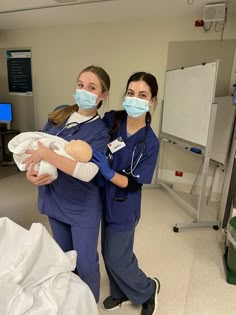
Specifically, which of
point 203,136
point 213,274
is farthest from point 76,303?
point 203,136

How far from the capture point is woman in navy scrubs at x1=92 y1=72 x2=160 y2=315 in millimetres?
1146

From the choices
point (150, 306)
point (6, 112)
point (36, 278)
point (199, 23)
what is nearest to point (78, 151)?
point (36, 278)

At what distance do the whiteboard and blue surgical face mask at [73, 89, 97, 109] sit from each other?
4.94ft

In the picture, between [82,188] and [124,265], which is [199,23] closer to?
[82,188]

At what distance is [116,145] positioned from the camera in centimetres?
119

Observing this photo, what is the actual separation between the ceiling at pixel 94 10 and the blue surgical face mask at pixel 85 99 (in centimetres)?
218

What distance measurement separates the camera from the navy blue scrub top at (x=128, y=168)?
3.84 ft

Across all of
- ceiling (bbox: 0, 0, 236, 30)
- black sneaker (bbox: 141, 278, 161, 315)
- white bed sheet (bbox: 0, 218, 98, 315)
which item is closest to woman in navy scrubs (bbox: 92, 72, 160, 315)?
black sneaker (bbox: 141, 278, 161, 315)

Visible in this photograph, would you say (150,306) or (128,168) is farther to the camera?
(150,306)

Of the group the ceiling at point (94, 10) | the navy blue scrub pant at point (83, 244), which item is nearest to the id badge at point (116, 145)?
the navy blue scrub pant at point (83, 244)

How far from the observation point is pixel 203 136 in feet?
7.82

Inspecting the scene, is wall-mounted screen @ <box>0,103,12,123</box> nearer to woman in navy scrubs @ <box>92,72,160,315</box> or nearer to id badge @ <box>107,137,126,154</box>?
woman in navy scrubs @ <box>92,72,160,315</box>

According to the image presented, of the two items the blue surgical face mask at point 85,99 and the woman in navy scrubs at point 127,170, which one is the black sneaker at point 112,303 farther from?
the blue surgical face mask at point 85,99

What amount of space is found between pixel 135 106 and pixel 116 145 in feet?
0.70
